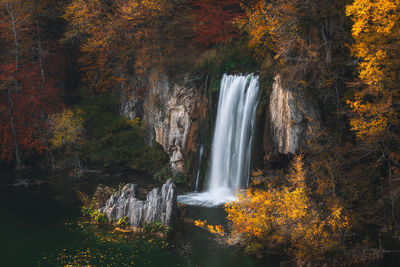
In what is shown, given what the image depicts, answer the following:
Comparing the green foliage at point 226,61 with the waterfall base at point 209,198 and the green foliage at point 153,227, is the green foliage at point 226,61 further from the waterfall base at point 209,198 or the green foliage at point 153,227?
the green foliage at point 153,227

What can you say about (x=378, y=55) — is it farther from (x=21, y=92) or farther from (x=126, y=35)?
(x=21, y=92)

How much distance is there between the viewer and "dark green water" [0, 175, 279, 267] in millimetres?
11445

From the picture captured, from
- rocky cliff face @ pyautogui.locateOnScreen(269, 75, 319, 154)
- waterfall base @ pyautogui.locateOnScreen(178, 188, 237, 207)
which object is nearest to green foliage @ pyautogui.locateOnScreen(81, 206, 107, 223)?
waterfall base @ pyautogui.locateOnScreen(178, 188, 237, 207)

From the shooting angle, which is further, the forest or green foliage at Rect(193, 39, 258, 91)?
green foliage at Rect(193, 39, 258, 91)

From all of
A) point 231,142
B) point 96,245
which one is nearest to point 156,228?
point 96,245

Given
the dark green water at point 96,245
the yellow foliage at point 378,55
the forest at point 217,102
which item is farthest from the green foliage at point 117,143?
the yellow foliage at point 378,55

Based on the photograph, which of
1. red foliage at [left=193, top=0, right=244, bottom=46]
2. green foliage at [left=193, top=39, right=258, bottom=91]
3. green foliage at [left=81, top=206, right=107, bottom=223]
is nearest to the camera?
green foliage at [left=81, top=206, right=107, bottom=223]

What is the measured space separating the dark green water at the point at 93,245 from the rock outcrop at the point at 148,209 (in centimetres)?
68

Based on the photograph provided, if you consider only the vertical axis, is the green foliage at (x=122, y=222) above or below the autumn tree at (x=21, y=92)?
below

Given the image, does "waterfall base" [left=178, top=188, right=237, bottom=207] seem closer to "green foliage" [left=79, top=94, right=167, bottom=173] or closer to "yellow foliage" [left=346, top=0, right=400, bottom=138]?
"green foliage" [left=79, top=94, right=167, bottom=173]

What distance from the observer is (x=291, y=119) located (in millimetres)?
14094

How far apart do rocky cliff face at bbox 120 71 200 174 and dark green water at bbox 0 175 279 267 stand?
18.9 feet

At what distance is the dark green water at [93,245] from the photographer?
11.4 metres

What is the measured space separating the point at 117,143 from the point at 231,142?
9.53 m
